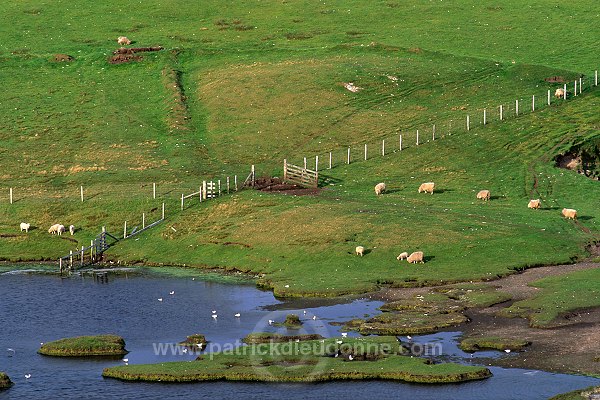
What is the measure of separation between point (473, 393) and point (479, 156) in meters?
56.6

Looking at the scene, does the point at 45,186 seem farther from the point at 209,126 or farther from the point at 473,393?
the point at 473,393

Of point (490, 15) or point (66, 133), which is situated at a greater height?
point (490, 15)

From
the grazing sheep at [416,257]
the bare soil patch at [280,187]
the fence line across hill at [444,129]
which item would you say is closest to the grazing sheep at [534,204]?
the grazing sheep at [416,257]

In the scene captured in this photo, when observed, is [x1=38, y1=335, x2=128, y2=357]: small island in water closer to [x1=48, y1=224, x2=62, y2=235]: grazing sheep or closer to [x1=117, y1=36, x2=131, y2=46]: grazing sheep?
[x1=48, y1=224, x2=62, y2=235]: grazing sheep

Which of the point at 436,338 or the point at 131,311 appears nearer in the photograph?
the point at 436,338

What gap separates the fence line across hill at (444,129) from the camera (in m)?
112

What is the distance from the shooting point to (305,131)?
119 m

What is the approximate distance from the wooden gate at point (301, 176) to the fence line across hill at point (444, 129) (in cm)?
108

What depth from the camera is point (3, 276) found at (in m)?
87.7

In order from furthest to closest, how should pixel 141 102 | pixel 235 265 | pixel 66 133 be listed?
pixel 141 102, pixel 66 133, pixel 235 265

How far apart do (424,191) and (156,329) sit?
120 feet

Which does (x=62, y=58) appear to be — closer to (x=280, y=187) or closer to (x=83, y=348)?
(x=280, y=187)

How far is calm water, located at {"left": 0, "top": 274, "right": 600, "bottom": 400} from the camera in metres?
56.9

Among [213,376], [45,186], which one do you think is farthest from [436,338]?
[45,186]
